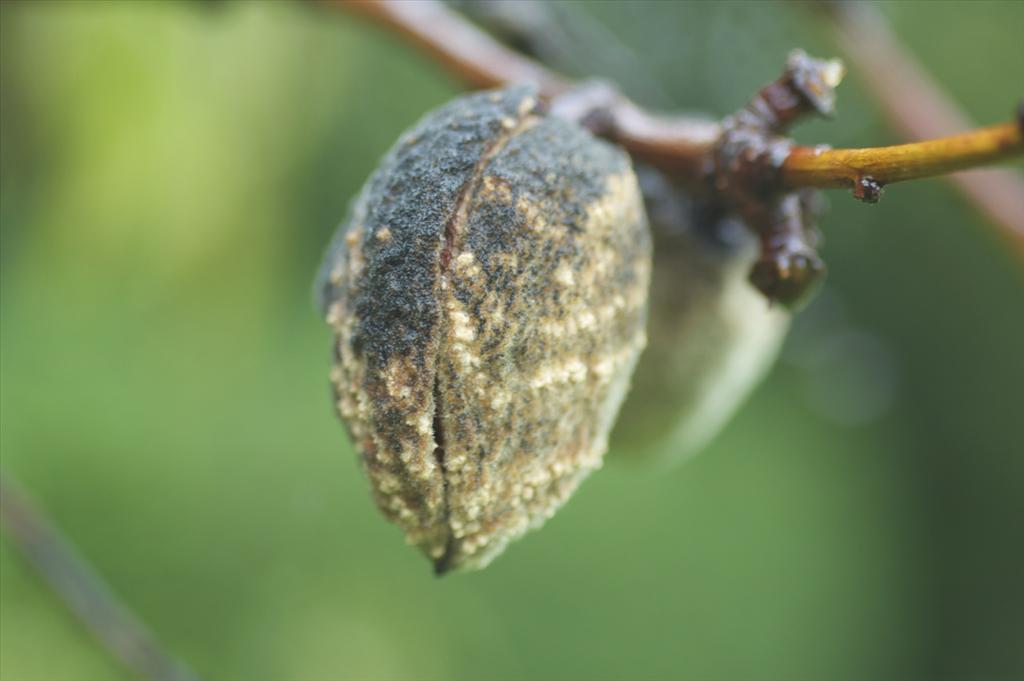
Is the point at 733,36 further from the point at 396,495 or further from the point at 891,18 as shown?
the point at 396,495

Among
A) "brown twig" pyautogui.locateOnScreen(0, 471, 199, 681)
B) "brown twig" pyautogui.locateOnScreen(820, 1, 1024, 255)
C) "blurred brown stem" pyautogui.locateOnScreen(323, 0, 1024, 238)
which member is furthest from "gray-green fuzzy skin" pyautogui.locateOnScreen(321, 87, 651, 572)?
"brown twig" pyautogui.locateOnScreen(820, 1, 1024, 255)

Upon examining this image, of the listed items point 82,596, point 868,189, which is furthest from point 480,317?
point 82,596

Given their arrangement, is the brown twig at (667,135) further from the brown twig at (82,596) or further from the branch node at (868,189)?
the brown twig at (82,596)

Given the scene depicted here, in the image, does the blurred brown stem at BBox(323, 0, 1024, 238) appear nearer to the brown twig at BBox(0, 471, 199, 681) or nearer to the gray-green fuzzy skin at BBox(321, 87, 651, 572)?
the gray-green fuzzy skin at BBox(321, 87, 651, 572)

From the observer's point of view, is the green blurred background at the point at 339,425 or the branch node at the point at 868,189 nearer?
Result: the branch node at the point at 868,189

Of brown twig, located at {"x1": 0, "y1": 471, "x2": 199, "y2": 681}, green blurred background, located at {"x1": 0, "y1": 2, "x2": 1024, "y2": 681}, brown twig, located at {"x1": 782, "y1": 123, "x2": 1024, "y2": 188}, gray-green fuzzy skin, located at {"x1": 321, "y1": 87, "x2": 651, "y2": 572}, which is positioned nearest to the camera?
brown twig, located at {"x1": 782, "y1": 123, "x2": 1024, "y2": 188}

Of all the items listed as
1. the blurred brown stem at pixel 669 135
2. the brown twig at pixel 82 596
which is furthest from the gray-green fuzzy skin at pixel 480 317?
the brown twig at pixel 82 596
